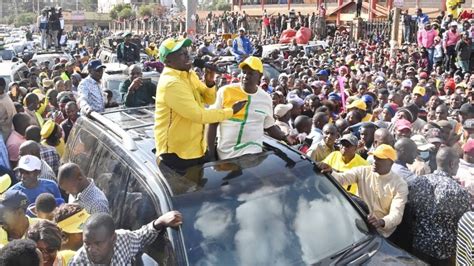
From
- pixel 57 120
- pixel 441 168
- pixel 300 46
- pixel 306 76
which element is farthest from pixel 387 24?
pixel 441 168

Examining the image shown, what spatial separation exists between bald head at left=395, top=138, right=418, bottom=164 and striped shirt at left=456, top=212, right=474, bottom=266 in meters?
1.31

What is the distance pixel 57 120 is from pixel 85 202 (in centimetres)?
410

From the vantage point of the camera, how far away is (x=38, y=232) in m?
3.13

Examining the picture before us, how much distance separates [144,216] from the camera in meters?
3.43

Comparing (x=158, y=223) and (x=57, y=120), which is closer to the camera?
(x=158, y=223)

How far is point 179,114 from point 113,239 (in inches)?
38.9

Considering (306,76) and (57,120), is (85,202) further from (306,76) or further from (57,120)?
(306,76)

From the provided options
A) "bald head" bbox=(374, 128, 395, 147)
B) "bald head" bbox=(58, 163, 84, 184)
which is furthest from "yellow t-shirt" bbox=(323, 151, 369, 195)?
"bald head" bbox=(58, 163, 84, 184)

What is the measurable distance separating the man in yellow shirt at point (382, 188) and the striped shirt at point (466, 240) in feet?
1.76

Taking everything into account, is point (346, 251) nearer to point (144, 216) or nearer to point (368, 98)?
point (144, 216)

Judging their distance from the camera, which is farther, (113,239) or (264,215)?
(264,215)

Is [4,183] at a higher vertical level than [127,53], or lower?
lower

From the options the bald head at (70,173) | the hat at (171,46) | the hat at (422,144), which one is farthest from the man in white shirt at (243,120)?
the hat at (422,144)

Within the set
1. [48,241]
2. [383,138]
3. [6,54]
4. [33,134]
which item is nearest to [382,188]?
[383,138]
